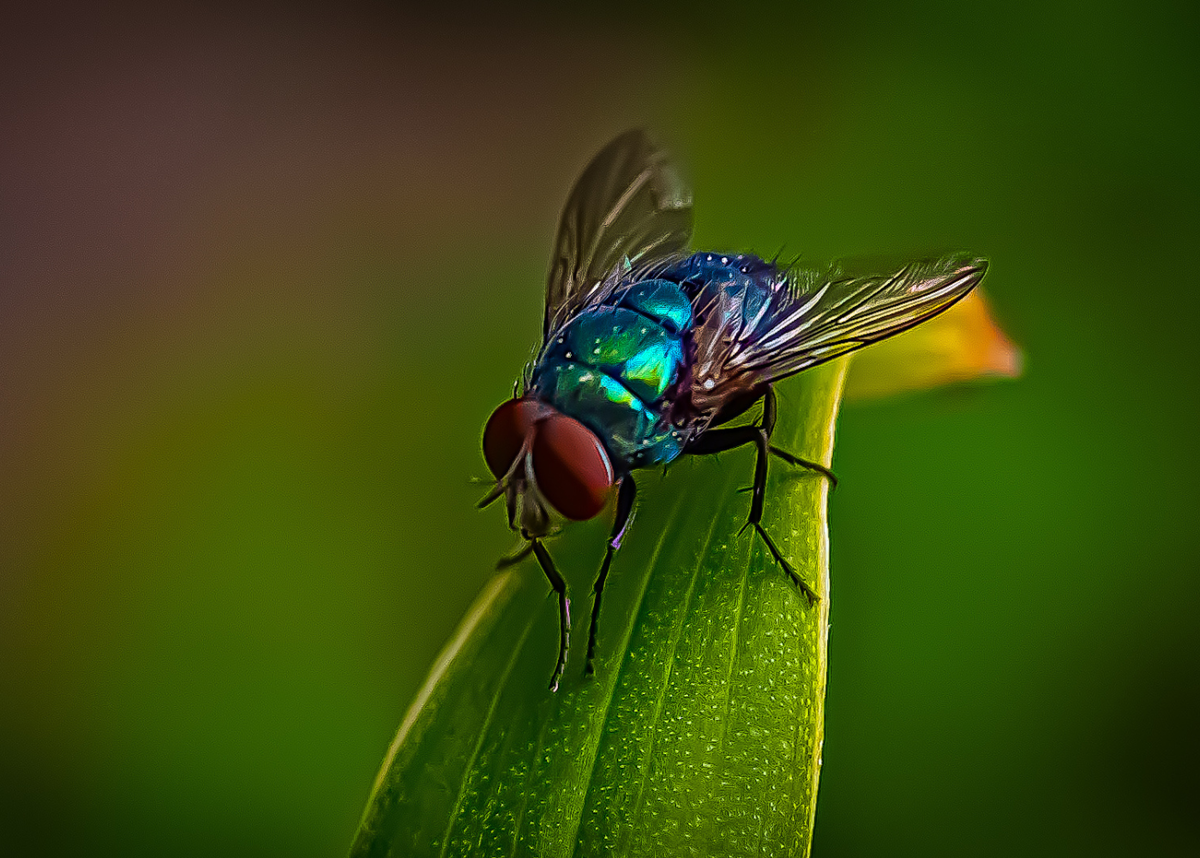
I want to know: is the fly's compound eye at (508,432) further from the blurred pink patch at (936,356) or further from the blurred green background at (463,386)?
the blurred pink patch at (936,356)

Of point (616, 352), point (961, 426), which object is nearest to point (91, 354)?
point (616, 352)

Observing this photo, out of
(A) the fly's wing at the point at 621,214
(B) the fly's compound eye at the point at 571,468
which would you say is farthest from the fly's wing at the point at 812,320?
(A) the fly's wing at the point at 621,214

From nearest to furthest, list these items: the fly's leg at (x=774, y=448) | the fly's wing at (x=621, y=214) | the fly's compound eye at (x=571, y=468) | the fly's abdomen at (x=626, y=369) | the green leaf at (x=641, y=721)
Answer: the green leaf at (x=641, y=721), the fly's leg at (x=774, y=448), the fly's compound eye at (x=571, y=468), the fly's abdomen at (x=626, y=369), the fly's wing at (x=621, y=214)

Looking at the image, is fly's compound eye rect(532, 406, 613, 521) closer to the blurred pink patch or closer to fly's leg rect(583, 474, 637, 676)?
fly's leg rect(583, 474, 637, 676)

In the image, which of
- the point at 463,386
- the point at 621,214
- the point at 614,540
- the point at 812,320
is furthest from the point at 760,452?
the point at 463,386

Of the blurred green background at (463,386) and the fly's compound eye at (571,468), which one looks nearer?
the fly's compound eye at (571,468)

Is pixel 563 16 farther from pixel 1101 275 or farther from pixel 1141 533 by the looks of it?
pixel 1141 533

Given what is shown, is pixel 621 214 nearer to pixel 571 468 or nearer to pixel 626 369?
pixel 626 369

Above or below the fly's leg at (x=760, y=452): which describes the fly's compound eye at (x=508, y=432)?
above
